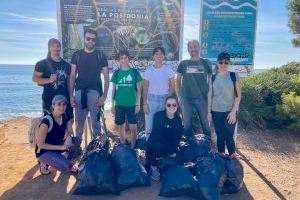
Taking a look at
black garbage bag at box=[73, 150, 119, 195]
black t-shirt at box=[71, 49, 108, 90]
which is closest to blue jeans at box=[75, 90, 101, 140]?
black t-shirt at box=[71, 49, 108, 90]

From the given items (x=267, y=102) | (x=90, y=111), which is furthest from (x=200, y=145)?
(x=267, y=102)

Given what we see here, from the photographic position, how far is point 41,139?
15.6 feet

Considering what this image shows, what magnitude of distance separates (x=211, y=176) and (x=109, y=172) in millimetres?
1394

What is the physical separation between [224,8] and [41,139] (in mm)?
4441

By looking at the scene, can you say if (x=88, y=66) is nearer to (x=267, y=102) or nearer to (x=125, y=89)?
(x=125, y=89)

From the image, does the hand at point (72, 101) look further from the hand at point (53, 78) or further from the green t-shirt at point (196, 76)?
the green t-shirt at point (196, 76)

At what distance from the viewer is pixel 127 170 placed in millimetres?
4500

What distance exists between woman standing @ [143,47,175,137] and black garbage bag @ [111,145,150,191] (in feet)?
3.34

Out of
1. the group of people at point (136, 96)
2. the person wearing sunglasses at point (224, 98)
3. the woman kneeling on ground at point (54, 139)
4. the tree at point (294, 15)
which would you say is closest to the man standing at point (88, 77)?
the group of people at point (136, 96)

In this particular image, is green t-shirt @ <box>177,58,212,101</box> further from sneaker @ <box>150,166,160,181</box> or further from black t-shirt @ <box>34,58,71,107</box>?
black t-shirt @ <box>34,58,71,107</box>

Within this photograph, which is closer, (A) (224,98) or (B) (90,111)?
(A) (224,98)

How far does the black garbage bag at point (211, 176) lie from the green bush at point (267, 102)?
13.1 ft

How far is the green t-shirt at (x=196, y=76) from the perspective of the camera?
551cm

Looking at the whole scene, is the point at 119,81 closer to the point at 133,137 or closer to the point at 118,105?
the point at 118,105
